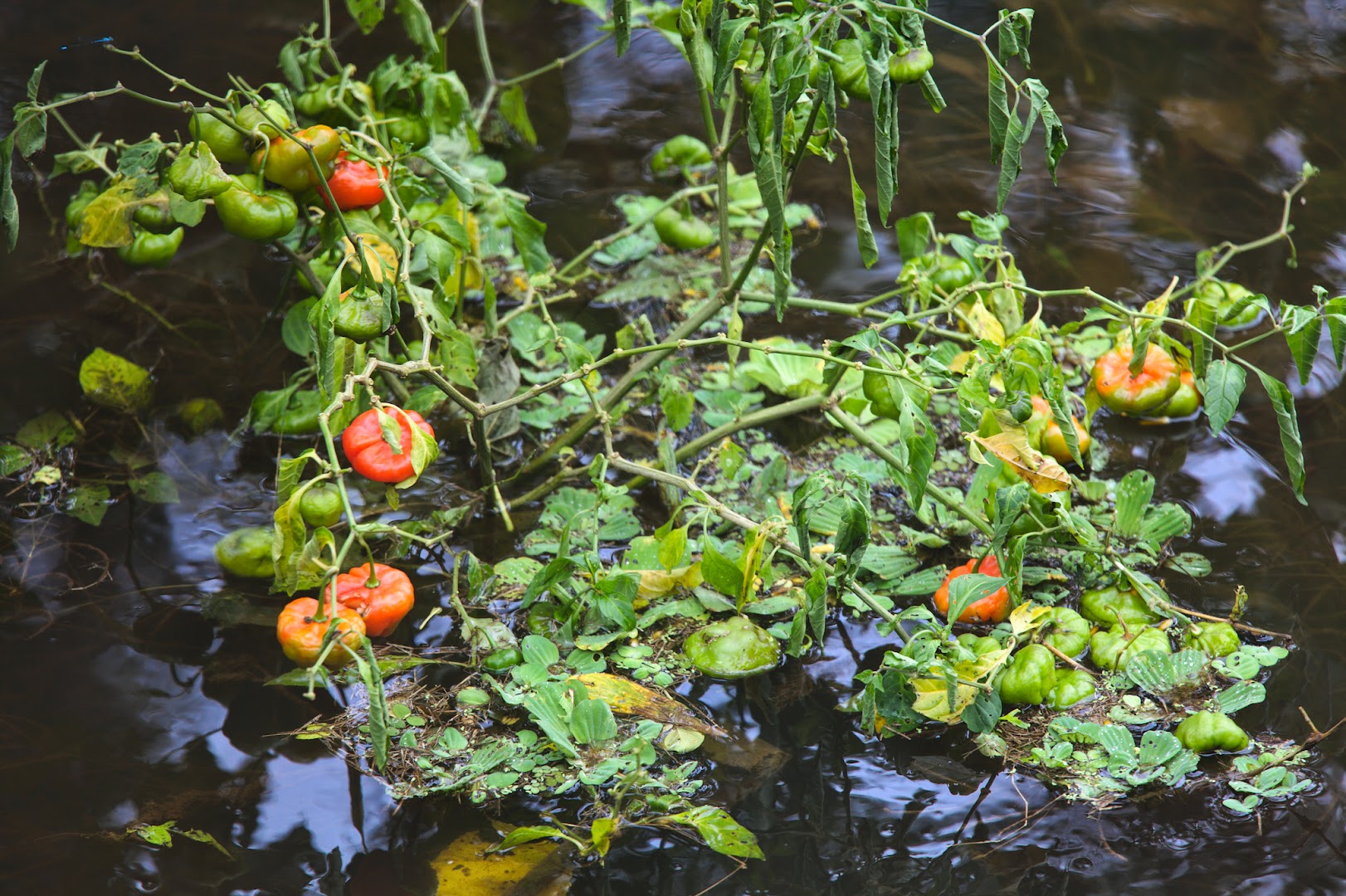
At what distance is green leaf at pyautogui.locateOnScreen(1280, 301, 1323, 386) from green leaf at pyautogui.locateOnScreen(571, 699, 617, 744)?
1.04m

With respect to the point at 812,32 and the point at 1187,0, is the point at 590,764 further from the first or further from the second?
the point at 1187,0

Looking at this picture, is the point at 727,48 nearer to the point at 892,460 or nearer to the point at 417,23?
the point at 892,460

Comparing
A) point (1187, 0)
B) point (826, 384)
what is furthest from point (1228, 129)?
point (826, 384)

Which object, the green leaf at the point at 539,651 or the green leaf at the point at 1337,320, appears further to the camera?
the green leaf at the point at 539,651

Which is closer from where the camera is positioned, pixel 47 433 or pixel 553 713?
pixel 553 713

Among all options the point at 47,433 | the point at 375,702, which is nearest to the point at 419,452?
the point at 375,702

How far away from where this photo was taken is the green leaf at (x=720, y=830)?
155 centimetres

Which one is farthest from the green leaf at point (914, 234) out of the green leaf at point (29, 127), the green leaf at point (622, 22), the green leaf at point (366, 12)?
the green leaf at point (29, 127)

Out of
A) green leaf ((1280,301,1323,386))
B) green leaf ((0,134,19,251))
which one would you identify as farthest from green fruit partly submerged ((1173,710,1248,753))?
green leaf ((0,134,19,251))

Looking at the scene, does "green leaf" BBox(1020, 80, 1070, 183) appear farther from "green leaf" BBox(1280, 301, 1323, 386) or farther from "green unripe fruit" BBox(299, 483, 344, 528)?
"green unripe fruit" BBox(299, 483, 344, 528)

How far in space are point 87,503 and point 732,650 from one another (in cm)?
121

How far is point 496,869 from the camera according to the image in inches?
60.6

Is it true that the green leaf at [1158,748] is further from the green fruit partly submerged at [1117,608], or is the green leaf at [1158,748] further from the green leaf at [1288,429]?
the green leaf at [1288,429]

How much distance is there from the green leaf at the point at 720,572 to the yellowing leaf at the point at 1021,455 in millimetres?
409
